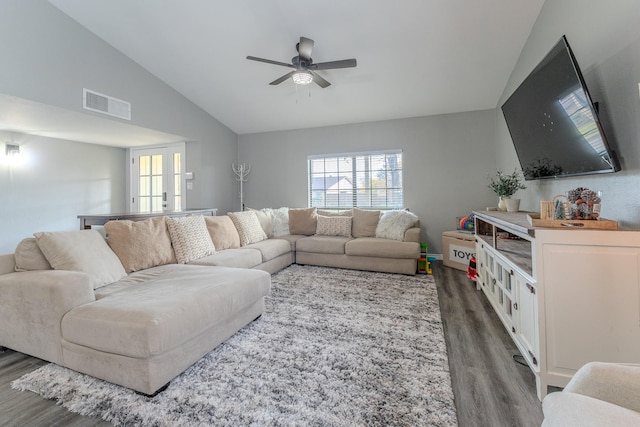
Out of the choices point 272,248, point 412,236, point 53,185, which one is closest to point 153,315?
point 272,248

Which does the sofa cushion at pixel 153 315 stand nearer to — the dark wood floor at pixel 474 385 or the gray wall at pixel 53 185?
the dark wood floor at pixel 474 385

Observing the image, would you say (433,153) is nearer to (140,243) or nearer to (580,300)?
(580,300)

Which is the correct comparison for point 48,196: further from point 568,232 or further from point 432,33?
point 568,232

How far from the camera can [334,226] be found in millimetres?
4312

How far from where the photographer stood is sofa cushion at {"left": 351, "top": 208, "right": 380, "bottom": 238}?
4.14 m

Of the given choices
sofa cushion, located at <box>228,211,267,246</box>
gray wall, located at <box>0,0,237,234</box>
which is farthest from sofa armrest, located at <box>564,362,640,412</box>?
gray wall, located at <box>0,0,237,234</box>

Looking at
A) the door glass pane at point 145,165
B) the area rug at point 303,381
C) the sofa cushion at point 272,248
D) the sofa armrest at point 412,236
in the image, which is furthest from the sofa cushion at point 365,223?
the door glass pane at point 145,165

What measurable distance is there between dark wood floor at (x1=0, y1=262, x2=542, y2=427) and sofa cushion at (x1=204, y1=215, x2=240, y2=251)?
1.73 m

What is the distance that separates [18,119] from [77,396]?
3837 millimetres

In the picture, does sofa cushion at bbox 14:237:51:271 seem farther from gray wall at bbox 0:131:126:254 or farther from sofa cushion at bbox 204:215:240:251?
gray wall at bbox 0:131:126:254

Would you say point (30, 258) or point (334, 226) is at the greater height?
point (334, 226)

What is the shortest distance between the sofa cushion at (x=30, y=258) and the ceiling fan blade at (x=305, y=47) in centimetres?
269

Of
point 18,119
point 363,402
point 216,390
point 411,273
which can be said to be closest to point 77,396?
point 216,390

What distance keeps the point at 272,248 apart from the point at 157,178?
10.4 ft
